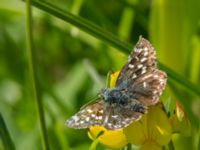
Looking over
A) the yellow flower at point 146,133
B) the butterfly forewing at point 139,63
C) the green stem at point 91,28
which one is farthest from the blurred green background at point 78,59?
the yellow flower at point 146,133

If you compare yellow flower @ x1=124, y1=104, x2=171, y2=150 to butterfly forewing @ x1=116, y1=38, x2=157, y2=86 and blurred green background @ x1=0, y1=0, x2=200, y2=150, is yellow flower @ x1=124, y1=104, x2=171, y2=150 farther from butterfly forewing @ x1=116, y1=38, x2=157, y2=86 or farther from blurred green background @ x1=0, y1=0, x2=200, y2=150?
blurred green background @ x1=0, y1=0, x2=200, y2=150

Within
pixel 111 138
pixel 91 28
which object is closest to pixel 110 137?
pixel 111 138

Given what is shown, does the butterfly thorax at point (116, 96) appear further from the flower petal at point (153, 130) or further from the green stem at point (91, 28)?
the green stem at point (91, 28)

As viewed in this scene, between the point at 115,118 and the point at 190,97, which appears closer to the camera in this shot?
the point at 115,118

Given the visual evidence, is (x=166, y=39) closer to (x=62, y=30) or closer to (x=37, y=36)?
(x=62, y=30)

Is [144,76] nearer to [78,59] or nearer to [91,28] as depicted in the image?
[91,28]

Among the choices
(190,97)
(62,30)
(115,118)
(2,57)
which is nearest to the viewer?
(115,118)

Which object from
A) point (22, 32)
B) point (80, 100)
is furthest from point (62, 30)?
point (22, 32)
